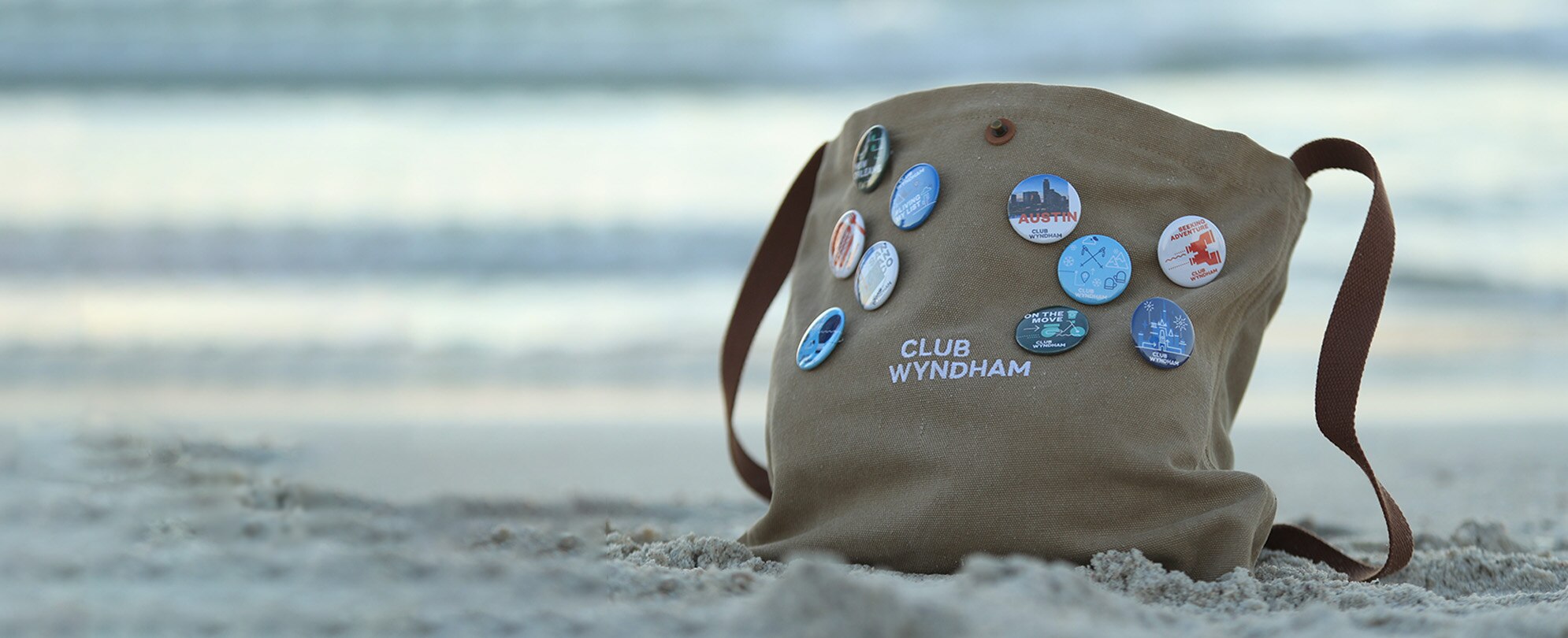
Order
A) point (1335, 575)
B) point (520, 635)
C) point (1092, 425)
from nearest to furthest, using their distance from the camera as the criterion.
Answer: point (520, 635), point (1092, 425), point (1335, 575)

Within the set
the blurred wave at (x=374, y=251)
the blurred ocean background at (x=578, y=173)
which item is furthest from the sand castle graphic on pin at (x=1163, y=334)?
the blurred wave at (x=374, y=251)

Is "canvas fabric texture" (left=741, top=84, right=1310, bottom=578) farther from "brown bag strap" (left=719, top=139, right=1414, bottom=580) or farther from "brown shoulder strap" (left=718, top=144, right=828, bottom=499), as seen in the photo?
"brown shoulder strap" (left=718, top=144, right=828, bottom=499)

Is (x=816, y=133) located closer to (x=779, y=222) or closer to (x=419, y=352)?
(x=419, y=352)

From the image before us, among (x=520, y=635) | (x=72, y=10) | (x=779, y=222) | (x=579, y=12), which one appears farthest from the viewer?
(x=579, y=12)

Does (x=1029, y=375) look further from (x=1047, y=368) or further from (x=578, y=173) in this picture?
(x=578, y=173)

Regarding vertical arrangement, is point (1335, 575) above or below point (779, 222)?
below

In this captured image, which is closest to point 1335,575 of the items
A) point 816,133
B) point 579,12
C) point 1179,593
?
point 1179,593

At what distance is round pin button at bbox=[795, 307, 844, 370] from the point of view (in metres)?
1.20

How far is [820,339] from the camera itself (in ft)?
3.99

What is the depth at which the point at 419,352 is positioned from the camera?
3639 mm

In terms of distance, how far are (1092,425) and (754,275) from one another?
60 centimetres

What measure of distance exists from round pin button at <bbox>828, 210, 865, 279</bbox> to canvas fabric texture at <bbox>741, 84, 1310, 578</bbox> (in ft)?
0.05

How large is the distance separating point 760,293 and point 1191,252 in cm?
61

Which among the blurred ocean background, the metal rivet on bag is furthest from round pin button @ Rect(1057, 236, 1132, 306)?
the blurred ocean background
